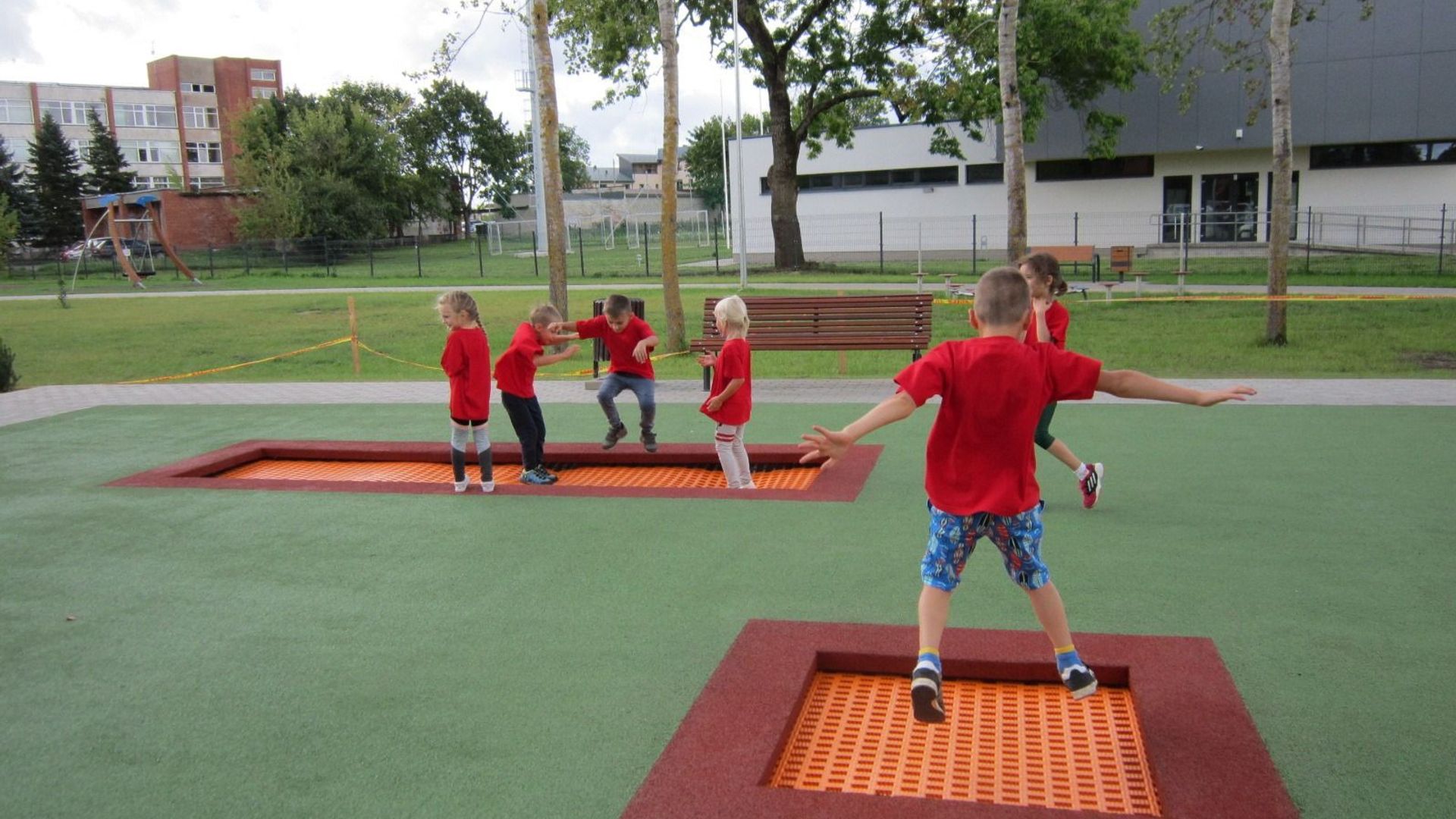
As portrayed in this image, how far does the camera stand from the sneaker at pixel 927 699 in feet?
11.8

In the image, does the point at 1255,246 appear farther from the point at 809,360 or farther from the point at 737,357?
the point at 737,357

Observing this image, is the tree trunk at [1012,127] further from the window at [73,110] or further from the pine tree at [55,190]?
the window at [73,110]

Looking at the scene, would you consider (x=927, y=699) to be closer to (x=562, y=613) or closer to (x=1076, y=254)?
(x=562, y=613)

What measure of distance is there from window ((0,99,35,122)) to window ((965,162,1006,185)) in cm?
6967

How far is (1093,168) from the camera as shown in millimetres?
36250

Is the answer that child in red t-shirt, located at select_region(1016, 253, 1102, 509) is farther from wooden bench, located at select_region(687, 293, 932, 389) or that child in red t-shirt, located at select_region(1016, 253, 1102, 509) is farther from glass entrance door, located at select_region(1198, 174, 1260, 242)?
glass entrance door, located at select_region(1198, 174, 1260, 242)

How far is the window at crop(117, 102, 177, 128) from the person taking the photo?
79.6 metres

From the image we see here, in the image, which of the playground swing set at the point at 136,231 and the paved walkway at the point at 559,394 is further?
the playground swing set at the point at 136,231

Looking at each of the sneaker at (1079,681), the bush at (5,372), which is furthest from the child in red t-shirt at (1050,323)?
the bush at (5,372)

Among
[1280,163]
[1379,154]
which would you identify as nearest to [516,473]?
[1280,163]

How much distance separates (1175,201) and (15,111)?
77.5 meters

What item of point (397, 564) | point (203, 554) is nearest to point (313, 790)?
point (397, 564)

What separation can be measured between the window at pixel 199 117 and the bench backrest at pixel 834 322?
82206 mm

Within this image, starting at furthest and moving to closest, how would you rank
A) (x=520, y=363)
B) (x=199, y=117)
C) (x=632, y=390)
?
(x=199, y=117) < (x=632, y=390) < (x=520, y=363)
